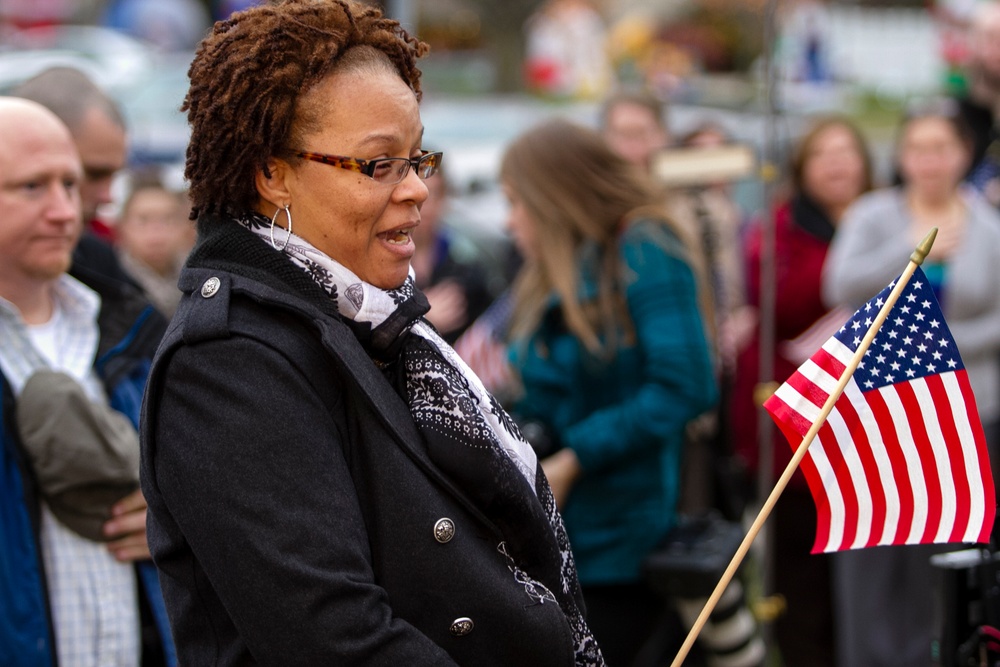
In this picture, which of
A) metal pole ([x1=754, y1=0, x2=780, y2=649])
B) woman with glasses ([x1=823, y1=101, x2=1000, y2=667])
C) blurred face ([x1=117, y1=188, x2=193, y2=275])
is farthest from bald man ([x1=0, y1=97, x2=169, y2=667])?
woman with glasses ([x1=823, y1=101, x2=1000, y2=667])

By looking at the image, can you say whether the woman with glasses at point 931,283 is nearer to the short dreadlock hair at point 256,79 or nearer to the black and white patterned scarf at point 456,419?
the black and white patterned scarf at point 456,419

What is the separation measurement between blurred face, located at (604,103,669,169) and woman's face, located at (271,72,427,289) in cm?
344

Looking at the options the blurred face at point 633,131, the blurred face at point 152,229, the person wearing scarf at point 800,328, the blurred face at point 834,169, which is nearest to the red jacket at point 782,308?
the person wearing scarf at point 800,328

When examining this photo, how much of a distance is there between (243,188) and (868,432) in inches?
48.5

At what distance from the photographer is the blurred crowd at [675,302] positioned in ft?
11.5

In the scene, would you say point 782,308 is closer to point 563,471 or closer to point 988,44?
point 988,44

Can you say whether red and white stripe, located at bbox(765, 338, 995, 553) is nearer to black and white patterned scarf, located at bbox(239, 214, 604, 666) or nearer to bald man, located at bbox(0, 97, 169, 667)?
black and white patterned scarf, located at bbox(239, 214, 604, 666)

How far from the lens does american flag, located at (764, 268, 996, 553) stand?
2258 mm

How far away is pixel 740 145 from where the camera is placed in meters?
5.59

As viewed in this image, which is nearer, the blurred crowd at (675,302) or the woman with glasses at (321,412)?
the woman with glasses at (321,412)

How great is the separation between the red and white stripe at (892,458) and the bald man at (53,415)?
147 centimetres

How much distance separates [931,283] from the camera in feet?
14.9

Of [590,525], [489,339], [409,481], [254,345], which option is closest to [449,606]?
[409,481]

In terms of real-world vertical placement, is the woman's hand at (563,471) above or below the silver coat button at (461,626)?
below
